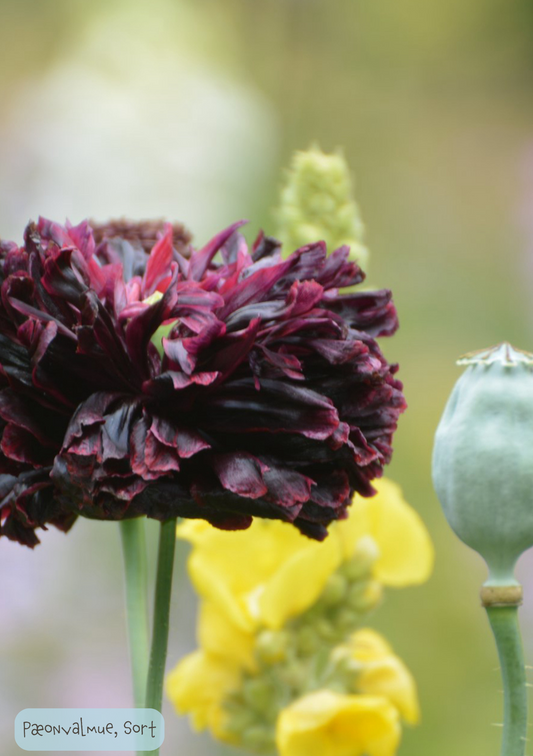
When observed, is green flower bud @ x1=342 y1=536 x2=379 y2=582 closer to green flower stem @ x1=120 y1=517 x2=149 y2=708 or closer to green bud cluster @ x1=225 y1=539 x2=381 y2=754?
green bud cluster @ x1=225 y1=539 x2=381 y2=754

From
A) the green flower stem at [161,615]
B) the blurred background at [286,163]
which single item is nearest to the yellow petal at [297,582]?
the green flower stem at [161,615]

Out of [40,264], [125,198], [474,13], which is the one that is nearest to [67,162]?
[125,198]

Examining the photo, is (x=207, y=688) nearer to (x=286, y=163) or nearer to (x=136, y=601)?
(x=136, y=601)

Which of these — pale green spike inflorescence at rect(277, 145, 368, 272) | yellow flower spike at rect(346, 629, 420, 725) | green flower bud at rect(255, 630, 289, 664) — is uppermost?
pale green spike inflorescence at rect(277, 145, 368, 272)

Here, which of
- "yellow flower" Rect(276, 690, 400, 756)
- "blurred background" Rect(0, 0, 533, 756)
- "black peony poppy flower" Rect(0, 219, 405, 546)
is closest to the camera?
"black peony poppy flower" Rect(0, 219, 405, 546)

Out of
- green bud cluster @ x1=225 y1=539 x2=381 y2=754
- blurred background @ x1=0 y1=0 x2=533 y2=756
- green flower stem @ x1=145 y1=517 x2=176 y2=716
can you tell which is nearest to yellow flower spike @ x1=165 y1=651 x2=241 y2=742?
green bud cluster @ x1=225 y1=539 x2=381 y2=754

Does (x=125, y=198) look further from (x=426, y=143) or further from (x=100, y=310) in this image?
(x=100, y=310)

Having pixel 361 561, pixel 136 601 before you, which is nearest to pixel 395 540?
pixel 361 561

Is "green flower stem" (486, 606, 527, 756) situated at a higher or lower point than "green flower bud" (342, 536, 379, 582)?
lower
